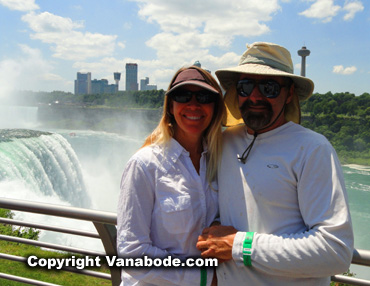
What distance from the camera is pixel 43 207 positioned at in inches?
79.7

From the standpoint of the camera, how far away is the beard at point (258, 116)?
5.44ft

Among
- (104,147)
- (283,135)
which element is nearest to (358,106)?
(104,147)

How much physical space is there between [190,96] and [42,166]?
17.5m

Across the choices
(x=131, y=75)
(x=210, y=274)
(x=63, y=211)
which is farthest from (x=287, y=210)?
(x=131, y=75)

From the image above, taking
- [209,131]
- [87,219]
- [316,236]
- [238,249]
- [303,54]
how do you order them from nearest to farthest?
1. [316,236]
2. [238,249]
3. [209,131]
4. [87,219]
5. [303,54]

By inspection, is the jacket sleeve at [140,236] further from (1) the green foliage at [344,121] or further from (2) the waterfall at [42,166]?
(1) the green foliage at [344,121]

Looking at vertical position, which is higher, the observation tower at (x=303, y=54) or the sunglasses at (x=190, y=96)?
the observation tower at (x=303, y=54)

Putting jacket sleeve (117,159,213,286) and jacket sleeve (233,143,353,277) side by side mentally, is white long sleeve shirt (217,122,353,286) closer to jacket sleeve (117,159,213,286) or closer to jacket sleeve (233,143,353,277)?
jacket sleeve (233,143,353,277)

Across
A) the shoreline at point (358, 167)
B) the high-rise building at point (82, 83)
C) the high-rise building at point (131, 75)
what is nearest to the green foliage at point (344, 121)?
the shoreline at point (358, 167)

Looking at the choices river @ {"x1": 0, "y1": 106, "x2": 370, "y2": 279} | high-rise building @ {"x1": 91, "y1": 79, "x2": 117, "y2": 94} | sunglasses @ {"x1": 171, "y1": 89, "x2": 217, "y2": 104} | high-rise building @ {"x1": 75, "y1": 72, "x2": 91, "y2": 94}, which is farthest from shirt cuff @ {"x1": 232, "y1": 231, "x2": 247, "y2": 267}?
high-rise building @ {"x1": 75, "y1": 72, "x2": 91, "y2": 94}

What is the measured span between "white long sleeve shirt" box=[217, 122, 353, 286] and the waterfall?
48.6 ft

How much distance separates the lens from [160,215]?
1.56 metres

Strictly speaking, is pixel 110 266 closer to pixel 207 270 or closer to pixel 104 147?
pixel 207 270

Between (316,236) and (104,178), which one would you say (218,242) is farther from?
(104,178)
